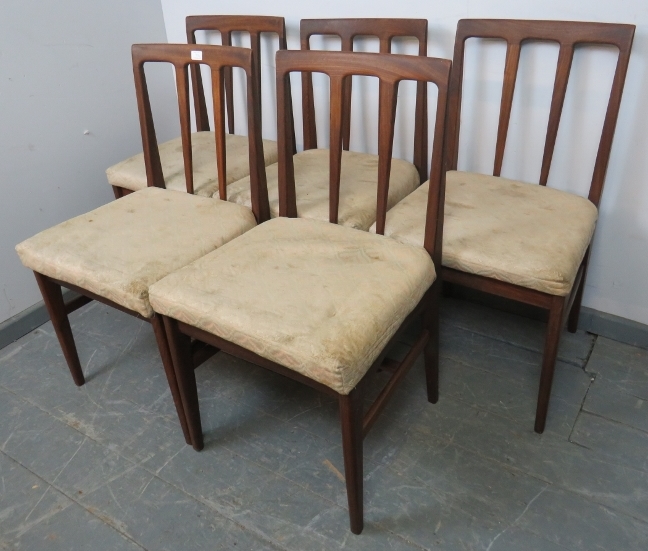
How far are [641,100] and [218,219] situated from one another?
1.07m

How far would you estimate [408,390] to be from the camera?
1454mm

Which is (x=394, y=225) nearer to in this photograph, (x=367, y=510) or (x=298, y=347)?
(x=298, y=347)

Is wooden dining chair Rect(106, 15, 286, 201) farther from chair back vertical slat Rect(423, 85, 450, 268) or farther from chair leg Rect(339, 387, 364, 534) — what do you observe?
chair leg Rect(339, 387, 364, 534)

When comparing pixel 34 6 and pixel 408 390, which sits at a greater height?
pixel 34 6

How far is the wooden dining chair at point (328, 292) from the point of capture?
36.5 inches

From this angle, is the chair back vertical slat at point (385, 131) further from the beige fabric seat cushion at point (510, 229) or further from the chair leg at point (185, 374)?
the chair leg at point (185, 374)

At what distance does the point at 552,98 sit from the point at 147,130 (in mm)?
1072

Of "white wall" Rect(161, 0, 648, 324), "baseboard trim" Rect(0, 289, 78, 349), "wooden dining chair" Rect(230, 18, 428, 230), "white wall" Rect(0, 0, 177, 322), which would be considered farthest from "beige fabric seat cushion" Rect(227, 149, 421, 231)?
"baseboard trim" Rect(0, 289, 78, 349)

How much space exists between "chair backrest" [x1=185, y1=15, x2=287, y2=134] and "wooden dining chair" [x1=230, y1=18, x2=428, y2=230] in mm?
126

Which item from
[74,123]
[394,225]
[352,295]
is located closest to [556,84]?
[394,225]

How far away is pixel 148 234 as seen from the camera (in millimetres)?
1285

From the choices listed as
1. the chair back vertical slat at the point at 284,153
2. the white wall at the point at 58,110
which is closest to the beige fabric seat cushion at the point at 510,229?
the chair back vertical slat at the point at 284,153

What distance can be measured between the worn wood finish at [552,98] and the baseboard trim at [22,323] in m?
1.36

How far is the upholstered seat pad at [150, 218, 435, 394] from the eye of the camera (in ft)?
2.98
